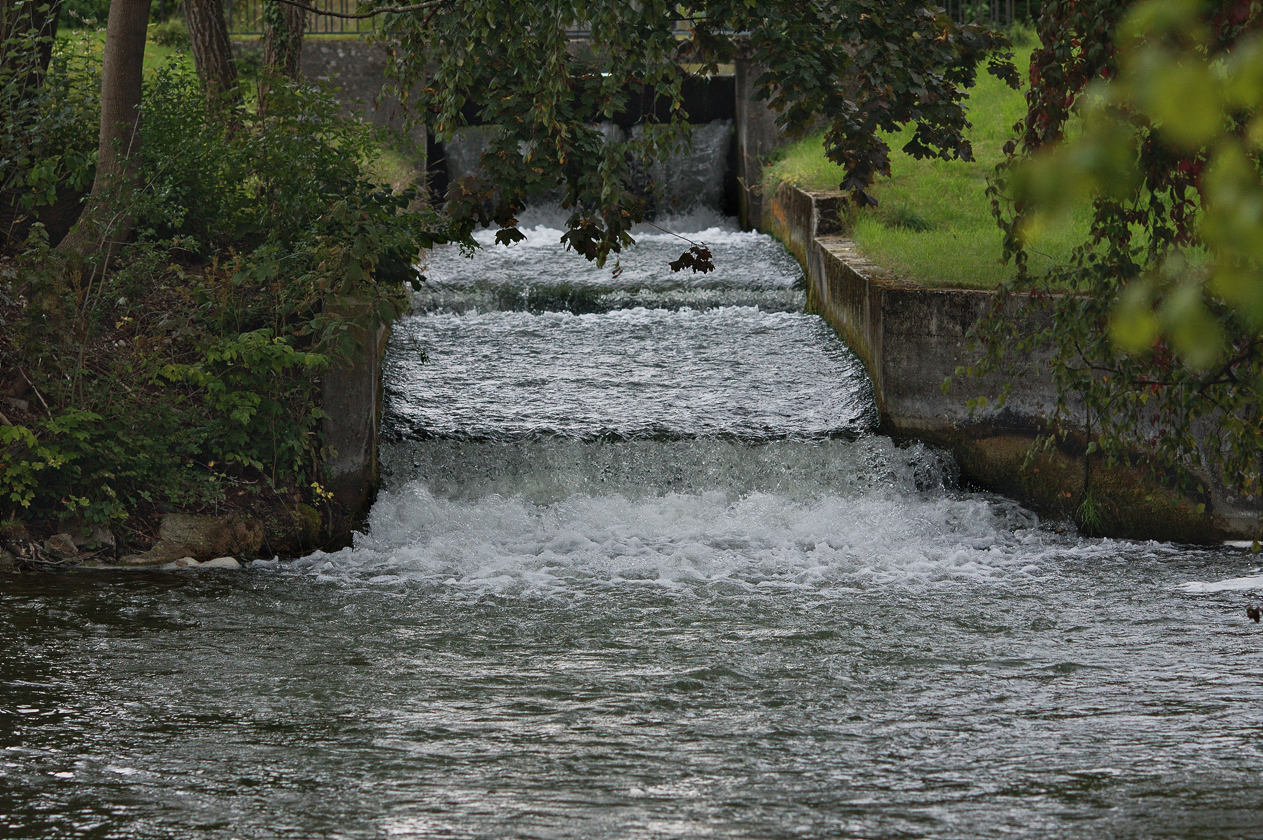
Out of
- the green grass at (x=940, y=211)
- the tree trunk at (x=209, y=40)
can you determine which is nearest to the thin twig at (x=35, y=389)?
the tree trunk at (x=209, y=40)

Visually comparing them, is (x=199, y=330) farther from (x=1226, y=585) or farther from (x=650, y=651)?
(x=1226, y=585)

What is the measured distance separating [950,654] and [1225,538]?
395 cm

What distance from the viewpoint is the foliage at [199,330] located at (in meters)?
8.55

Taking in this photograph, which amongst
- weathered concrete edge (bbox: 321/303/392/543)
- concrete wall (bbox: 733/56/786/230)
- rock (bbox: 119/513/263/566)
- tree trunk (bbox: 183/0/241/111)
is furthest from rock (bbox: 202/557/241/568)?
concrete wall (bbox: 733/56/786/230)

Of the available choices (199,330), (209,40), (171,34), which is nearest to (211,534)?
(199,330)

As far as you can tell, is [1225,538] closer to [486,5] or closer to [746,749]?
[746,749]

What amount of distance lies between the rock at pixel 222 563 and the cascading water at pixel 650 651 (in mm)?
317

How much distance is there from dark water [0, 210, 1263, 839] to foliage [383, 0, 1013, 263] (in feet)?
7.24

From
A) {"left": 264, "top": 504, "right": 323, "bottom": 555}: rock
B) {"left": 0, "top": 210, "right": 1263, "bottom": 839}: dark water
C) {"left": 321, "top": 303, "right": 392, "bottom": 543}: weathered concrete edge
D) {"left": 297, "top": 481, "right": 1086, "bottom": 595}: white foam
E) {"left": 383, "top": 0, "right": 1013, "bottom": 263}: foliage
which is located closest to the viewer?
{"left": 0, "top": 210, "right": 1263, "bottom": 839}: dark water

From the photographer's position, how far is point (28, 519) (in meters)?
8.45

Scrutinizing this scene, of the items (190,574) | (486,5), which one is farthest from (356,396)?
(486,5)

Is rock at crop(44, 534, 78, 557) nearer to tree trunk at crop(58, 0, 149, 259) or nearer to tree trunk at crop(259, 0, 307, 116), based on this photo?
tree trunk at crop(58, 0, 149, 259)

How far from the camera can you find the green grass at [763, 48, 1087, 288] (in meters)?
11.3

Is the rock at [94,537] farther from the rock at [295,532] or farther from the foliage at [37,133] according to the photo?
the foliage at [37,133]
